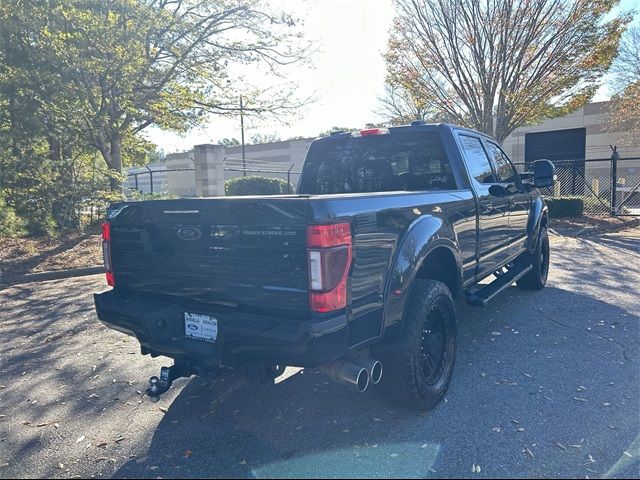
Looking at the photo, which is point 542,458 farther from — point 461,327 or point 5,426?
point 5,426

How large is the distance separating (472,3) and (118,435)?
12.9 metres

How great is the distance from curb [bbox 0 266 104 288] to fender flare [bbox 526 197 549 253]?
7.26 meters

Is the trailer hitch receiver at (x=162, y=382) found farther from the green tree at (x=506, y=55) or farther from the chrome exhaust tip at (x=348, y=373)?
the green tree at (x=506, y=55)

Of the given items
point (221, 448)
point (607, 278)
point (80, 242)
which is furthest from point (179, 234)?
point (80, 242)

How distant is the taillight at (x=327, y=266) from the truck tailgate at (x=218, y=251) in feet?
0.19

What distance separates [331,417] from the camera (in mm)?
3191

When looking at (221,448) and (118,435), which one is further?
(118,435)

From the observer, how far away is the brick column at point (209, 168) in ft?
45.3

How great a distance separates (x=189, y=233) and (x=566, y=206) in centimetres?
1361

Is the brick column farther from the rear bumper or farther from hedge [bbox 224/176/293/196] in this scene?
the rear bumper

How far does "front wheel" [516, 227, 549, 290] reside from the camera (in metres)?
6.21

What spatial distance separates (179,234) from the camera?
2.98 meters

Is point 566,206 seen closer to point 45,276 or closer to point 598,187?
point 598,187

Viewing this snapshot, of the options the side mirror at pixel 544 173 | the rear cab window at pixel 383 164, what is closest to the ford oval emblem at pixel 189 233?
the rear cab window at pixel 383 164
